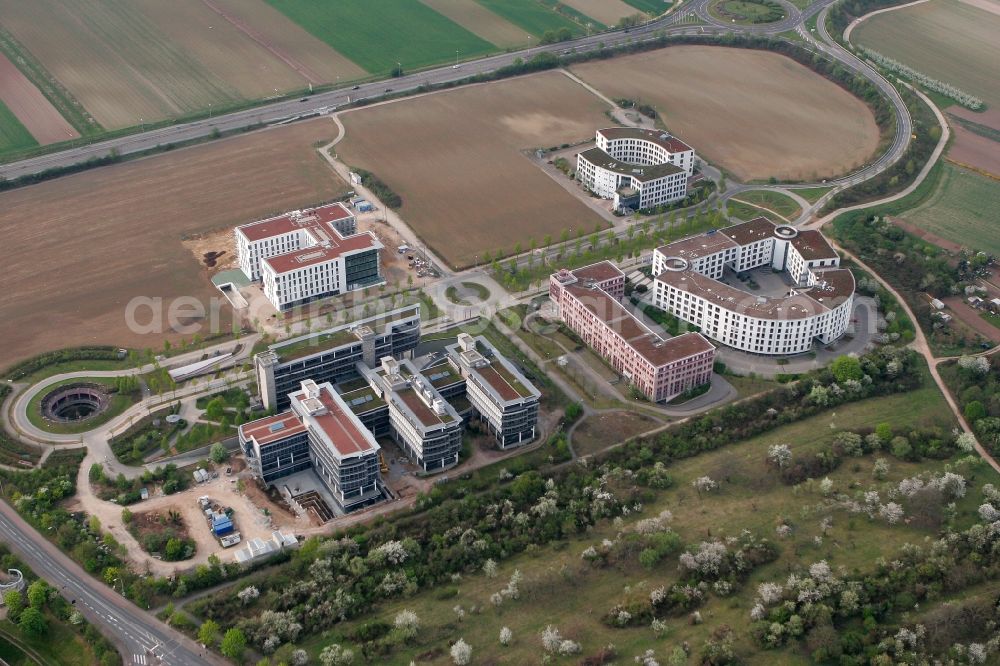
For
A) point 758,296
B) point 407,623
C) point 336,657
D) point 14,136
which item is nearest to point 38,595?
point 336,657

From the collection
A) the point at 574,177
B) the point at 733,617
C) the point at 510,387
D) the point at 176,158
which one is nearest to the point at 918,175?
the point at 574,177

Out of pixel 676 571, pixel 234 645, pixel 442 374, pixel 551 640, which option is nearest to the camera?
pixel 234 645

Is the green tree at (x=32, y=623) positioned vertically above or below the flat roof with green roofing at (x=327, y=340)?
below

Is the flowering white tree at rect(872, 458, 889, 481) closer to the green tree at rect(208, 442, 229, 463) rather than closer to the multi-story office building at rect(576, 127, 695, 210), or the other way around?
the multi-story office building at rect(576, 127, 695, 210)

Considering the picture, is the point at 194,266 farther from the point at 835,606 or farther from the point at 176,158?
the point at 835,606

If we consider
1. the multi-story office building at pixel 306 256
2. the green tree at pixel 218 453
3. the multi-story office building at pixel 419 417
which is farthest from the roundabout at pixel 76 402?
the multi-story office building at pixel 419 417

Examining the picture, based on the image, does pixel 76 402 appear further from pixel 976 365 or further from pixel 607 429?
pixel 976 365

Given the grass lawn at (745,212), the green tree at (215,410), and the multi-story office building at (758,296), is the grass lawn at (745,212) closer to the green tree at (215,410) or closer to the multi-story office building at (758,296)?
the multi-story office building at (758,296)
